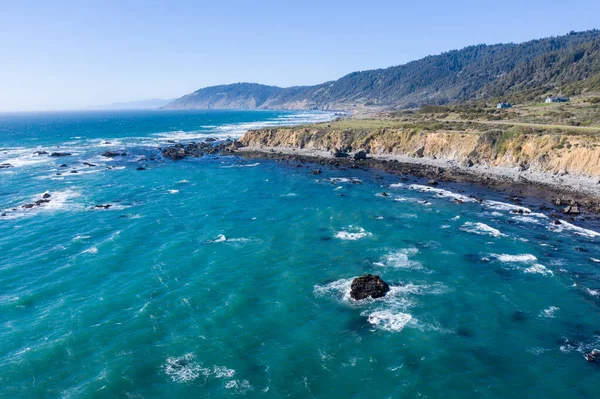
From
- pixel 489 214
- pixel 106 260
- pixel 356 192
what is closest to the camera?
pixel 106 260

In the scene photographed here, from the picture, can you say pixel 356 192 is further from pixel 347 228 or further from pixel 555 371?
pixel 555 371

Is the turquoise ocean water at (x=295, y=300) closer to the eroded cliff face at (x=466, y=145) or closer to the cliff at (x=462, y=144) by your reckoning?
the eroded cliff face at (x=466, y=145)

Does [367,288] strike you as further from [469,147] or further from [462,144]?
[462,144]

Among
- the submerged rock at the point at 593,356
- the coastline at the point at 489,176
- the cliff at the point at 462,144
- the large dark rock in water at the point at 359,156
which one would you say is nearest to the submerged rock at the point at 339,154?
the coastline at the point at 489,176

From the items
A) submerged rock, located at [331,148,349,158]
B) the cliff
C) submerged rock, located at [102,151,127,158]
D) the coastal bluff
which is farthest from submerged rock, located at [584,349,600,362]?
submerged rock, located at [102,151,127,158]


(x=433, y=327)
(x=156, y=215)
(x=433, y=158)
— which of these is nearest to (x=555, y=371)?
(x=433, y=327)

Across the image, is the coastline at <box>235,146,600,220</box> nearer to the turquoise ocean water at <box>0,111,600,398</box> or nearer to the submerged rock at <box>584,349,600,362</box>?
the turquoise ocean water at <box>0,111,600,398</box>
